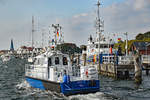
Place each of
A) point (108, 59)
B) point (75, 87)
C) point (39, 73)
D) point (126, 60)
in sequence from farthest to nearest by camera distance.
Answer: point (108, 59), point (126, 60), point (39, 73), point (75, 87)

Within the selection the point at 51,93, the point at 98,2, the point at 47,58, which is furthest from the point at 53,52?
the point at 98,2

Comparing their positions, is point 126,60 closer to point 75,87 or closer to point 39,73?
point 39,73

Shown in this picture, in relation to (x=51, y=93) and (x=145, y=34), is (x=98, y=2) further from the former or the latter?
(x=145, y=34)

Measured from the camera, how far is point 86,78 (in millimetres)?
17125

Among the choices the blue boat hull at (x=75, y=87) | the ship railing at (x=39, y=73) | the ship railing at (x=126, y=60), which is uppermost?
the ship railing at (x=126, y=60)

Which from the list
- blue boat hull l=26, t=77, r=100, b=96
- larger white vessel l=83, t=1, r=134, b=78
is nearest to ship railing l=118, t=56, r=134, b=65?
larger white vessel l=83, t=1, r=134, b=78

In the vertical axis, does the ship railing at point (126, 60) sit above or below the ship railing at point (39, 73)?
above

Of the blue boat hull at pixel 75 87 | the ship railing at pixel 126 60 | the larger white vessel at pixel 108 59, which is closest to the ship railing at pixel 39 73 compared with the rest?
the blue boat hull at pixel 75 87

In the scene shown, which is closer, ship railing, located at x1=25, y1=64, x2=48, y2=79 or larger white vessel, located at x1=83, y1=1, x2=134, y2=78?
ship railing, located at x1=25, y1=64, x2=48, y2=79

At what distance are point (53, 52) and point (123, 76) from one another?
1335 centimetres

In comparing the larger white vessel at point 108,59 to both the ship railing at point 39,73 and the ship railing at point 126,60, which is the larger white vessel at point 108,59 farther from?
the ship railing at point 39,73

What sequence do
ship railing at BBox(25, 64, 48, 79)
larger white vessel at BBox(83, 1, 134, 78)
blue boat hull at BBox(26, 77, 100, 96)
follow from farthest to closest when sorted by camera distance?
larger white vessel at BBox(83, 1, 134, 78)
ship railing at BBox(25, 64, 48, 79)
blue boat hull at BBox(26, 77, 100, 96)

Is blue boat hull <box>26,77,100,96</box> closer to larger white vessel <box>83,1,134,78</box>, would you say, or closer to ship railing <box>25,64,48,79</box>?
ship railing <box>25,64,48,79</box>

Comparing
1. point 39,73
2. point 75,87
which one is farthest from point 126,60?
point 75,87
